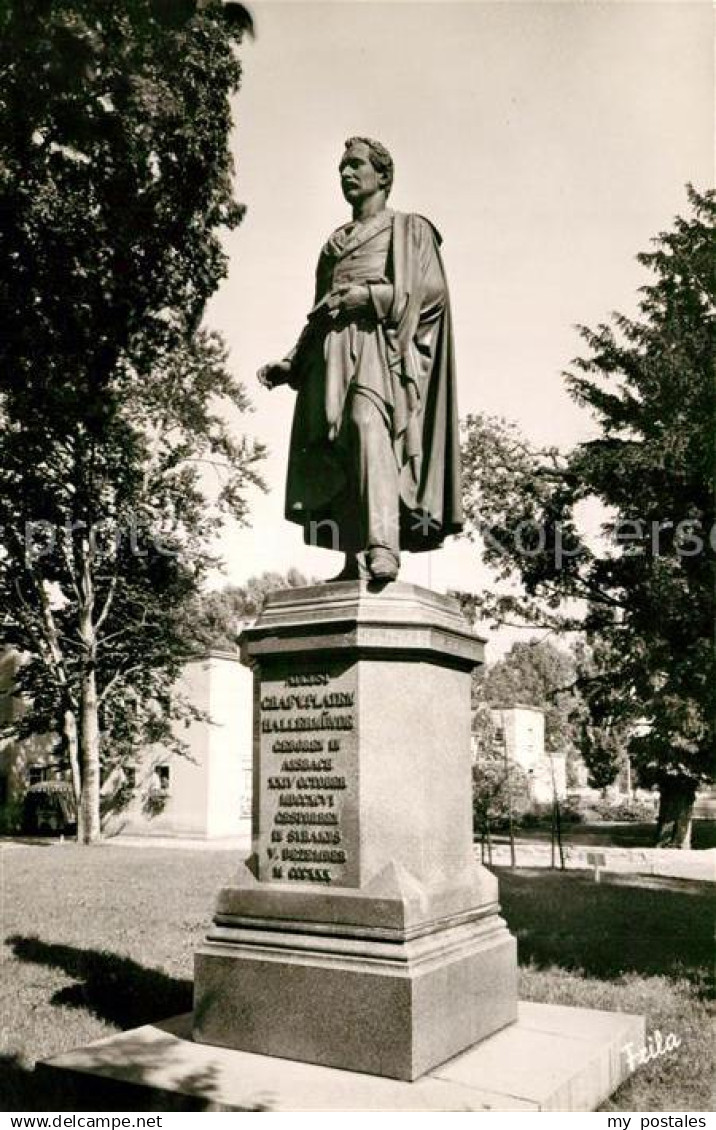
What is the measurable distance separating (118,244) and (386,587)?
7983mm

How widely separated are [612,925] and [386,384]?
843 centimetres

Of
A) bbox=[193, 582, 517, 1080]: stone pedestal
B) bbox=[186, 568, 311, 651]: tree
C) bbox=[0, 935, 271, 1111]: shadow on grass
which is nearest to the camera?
bbox=[0, 935, 271, 1111]: shadow on grass

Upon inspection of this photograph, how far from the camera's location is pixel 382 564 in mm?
5793

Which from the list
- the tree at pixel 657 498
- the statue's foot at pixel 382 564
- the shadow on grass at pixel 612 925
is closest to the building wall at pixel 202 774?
the shadow on grass at pixel 612 925

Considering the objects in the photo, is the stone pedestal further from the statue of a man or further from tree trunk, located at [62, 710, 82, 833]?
tree trunk, located at [62, 710, 82, 833]

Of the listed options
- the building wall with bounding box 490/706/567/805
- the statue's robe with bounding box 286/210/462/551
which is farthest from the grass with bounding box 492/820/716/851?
the statue's robe with bounding box 286/210/462/551

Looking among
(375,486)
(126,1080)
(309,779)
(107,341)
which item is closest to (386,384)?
(375,486)

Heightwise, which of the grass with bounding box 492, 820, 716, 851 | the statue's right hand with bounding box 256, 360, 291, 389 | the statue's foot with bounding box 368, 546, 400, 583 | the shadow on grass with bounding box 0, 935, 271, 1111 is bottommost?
the grass with bounding box 492, 820, 716, 851

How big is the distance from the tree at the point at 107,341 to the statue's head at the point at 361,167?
102cm

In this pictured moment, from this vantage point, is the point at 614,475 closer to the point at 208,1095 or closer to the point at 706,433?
the point at 706,433

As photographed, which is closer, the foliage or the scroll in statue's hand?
the scroll in statue's hand

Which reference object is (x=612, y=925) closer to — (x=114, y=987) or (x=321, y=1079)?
(x=114, y=987)

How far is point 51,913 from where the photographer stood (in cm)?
1236

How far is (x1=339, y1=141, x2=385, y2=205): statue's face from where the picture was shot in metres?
6.59
